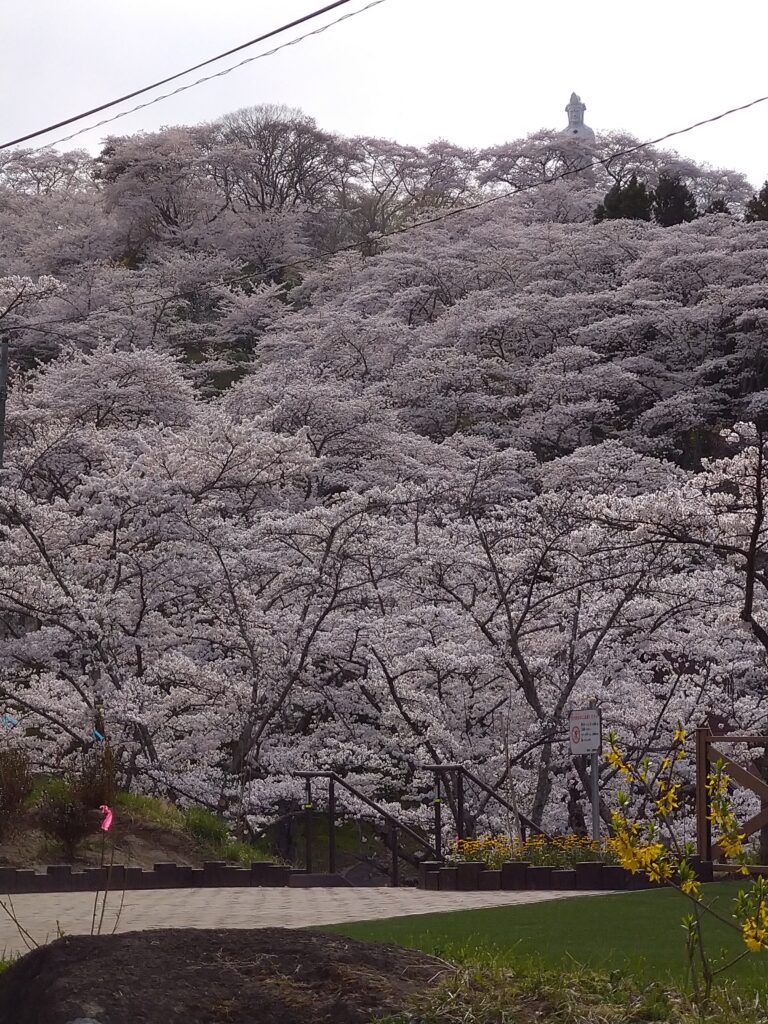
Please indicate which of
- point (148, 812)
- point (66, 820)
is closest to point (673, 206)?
point (148, 812)

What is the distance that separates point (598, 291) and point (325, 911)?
110 feet

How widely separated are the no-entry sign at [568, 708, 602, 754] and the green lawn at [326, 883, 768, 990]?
2339 mm


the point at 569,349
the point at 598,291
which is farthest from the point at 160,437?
the point at 598,291

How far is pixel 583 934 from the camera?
25.0ft

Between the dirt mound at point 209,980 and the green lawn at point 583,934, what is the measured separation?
73 cm

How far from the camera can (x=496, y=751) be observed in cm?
1883

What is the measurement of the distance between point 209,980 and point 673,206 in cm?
4476

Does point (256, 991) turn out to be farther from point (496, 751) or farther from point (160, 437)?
point (160, 437)

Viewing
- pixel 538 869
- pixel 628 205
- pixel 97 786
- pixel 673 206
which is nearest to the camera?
pixel 538 869

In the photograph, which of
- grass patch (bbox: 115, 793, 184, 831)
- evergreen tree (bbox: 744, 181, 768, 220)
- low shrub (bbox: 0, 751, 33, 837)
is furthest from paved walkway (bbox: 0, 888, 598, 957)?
evergreen tree (bbox: 744, 181, 768, 220)

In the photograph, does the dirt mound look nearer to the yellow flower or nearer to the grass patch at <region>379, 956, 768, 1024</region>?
the grass patch at <region>379, 956, 768, 1024</region>

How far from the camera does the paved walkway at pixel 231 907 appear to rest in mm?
9156

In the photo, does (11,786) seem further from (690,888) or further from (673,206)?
(673,206)

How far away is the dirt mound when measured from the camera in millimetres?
4824
